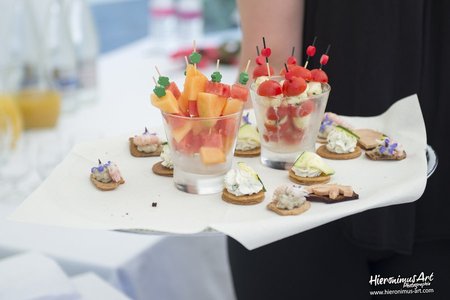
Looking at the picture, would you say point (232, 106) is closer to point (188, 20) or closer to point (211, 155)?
point (211, 155)

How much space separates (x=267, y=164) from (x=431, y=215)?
0.34 m

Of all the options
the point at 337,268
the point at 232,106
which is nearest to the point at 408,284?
the point at 337,268

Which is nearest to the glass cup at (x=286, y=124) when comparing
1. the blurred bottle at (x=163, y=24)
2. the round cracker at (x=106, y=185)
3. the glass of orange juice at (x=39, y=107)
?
the round cracker at (x=106, y=185)

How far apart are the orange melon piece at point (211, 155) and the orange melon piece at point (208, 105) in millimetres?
49

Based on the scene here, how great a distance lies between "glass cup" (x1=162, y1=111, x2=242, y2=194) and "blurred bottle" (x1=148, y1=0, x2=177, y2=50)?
6.92 ft

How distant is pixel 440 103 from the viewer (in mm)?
1153

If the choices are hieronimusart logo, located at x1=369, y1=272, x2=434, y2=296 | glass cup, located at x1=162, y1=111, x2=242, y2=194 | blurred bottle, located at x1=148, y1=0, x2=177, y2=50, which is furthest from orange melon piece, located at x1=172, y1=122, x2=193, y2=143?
blurred bottle, located at x1=148, y1=0, x2=177, y2=50

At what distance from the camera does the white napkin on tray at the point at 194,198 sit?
0.80 meters

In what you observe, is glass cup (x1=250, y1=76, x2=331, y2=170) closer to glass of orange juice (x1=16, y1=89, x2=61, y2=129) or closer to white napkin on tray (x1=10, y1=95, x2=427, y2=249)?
white napkin on tray (x1=10, y1=95, x2=427, y2=249)

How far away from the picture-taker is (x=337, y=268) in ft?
3.79

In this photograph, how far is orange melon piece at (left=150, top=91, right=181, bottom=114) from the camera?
3.01 ft

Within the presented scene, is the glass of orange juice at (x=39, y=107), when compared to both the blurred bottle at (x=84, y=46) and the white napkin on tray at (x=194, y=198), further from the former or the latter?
the white napkin on tray at (x=194, y=198)

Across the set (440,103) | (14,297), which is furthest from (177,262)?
(440,103)

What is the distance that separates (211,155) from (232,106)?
0.25ft
